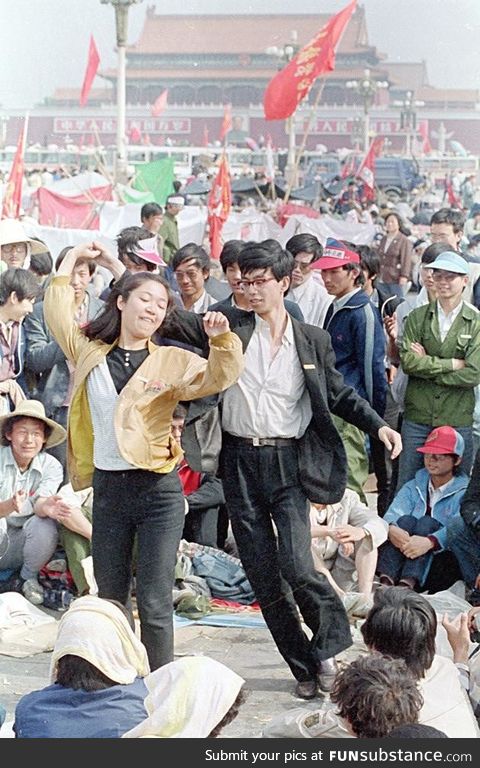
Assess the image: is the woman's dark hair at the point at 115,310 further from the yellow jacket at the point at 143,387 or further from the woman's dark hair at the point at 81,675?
the woman's dark hair at the point at 81,675

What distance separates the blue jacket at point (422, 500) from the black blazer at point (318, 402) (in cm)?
134

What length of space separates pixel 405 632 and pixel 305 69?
984 centimetres

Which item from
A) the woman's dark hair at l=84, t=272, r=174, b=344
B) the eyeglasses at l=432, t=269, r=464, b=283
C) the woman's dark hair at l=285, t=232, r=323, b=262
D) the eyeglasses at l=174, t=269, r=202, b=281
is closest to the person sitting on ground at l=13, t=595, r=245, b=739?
the woman's dark hair at l=84, t=272, r=174, b=344

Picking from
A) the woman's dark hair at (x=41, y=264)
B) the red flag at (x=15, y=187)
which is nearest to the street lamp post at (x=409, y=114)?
the red flag at (x=15, y=187)

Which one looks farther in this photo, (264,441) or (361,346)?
(361,346)

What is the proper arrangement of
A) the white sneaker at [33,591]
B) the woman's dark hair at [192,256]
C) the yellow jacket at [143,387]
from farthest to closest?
the woman's dark hair at [192,256] < the white sneaker at [33,591] < the yellow jacket at [143,387]

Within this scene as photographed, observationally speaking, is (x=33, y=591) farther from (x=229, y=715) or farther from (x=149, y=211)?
(x=149, y=211)

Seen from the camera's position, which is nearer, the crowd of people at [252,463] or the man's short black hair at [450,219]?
the crowd of people at [252,463]

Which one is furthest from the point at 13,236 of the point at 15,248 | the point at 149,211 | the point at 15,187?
the point at 15,187

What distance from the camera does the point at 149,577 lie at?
412 cm

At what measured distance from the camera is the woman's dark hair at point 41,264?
7008 mm

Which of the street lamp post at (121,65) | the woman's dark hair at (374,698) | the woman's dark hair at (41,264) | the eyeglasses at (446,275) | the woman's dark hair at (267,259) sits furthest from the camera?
the street lamp post at (121,65)

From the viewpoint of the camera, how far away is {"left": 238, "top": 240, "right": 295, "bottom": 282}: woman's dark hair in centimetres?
439

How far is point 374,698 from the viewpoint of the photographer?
9.64 feet
